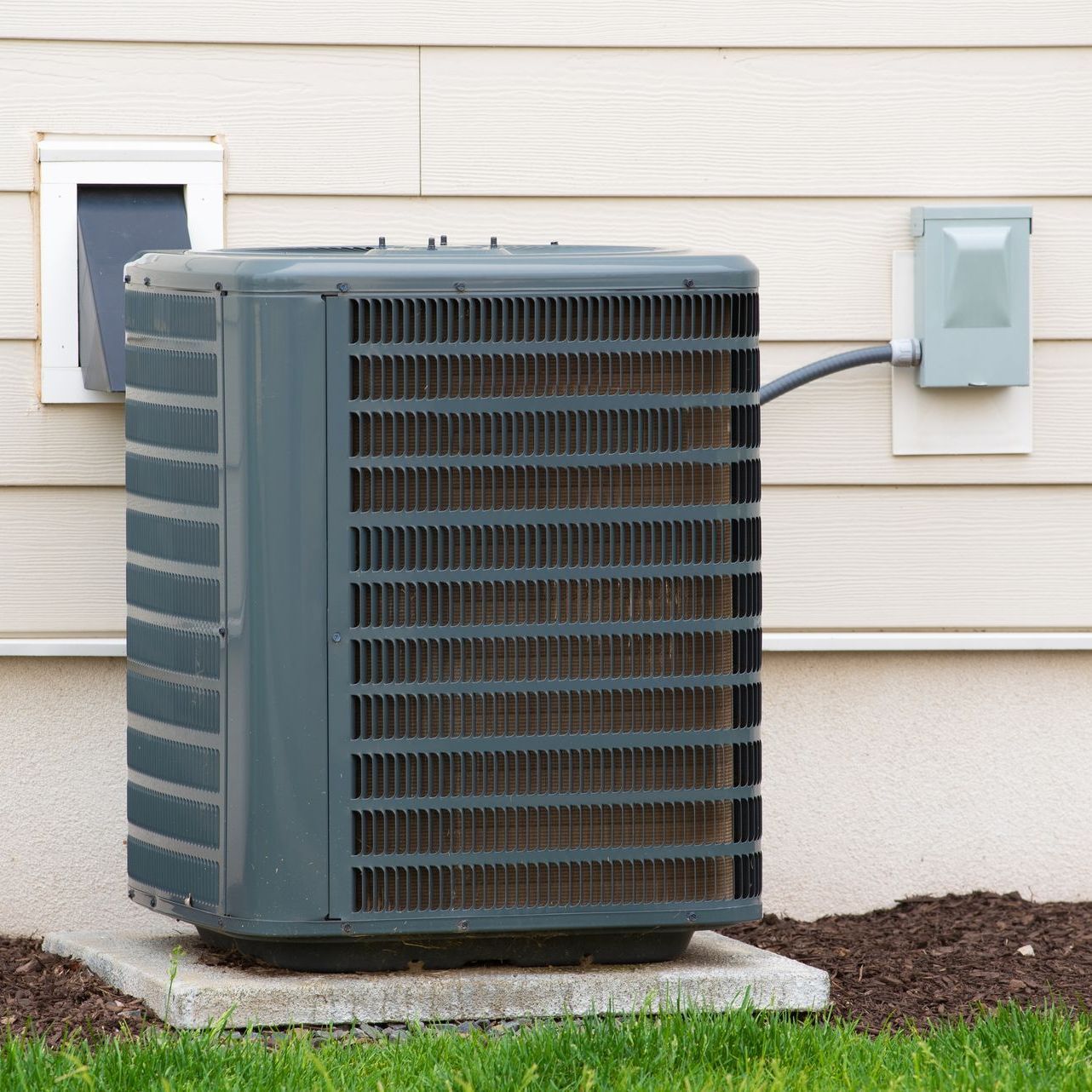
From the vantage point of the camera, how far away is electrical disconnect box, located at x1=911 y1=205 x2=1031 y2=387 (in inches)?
156

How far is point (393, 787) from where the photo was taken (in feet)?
10.2

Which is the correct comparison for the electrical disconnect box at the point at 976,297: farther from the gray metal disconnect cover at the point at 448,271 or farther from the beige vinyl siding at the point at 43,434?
the beige vinyl siding at the point at 43,434

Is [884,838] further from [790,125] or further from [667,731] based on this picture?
[790,125]

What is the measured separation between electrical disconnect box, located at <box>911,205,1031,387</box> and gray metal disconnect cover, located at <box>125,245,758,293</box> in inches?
37.3

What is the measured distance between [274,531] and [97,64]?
4.73ft

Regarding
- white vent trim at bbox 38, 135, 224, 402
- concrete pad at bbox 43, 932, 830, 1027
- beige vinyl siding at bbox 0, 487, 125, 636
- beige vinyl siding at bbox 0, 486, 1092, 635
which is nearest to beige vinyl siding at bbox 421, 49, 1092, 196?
white vent trim at bbox 38, 135, 224, 402

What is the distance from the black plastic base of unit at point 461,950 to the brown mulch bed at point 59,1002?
0.25 m

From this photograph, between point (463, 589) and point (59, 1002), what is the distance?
3.82 feet

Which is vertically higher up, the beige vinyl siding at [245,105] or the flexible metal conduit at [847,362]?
the beige vinyl siding at [245,105]

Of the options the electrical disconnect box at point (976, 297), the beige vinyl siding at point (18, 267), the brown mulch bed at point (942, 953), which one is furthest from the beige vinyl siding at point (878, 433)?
the beige vinyl siding at point (18, 267)

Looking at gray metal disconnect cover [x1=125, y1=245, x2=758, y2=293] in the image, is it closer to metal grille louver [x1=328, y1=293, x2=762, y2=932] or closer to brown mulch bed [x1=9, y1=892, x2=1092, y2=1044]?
metal grille louver [x1=328, y1=293, x2=762, y2=932]

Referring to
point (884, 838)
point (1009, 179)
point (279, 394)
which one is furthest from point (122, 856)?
point (1009, 179)

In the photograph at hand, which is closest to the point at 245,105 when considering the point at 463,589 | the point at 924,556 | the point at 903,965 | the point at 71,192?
the point at 71,192

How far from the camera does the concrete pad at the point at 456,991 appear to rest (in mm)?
3135
